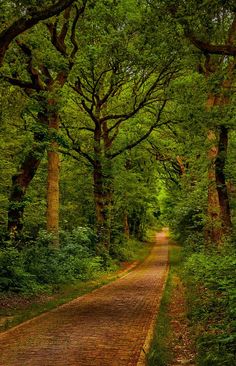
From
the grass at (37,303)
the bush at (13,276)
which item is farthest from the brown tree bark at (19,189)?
the grass at (37,303)

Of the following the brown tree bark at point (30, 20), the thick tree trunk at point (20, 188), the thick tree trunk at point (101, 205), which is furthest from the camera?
the thick tree trunk at point (101, 205)

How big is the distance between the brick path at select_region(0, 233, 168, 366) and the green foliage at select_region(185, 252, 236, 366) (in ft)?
3.69

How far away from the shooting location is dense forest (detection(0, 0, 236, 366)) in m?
11.1

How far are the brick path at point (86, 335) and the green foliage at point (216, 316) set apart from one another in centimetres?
112

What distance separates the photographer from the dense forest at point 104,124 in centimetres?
1109

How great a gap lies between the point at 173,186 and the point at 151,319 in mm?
43744

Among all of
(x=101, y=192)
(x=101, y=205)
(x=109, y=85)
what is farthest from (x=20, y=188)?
(x=109, y=85)

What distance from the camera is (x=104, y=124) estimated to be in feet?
97.7

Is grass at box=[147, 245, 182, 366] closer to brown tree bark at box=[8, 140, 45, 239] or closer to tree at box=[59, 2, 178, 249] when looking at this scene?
brown tree bark at box=[8, 140, 45, 239]

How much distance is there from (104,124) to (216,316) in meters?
21.2

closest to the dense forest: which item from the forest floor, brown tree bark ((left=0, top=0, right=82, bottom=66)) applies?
brown tree bark ((left=0, top=0, right=82, bottom=66))

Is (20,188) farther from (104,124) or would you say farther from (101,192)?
(104,124)

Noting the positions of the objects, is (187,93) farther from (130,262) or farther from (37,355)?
(130,262)

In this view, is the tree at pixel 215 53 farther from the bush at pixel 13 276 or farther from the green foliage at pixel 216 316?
the bush at pixel 13 276
